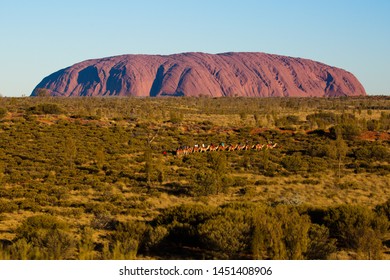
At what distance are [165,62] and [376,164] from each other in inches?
6810

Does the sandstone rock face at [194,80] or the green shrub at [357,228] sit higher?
the sandstone rock face at [194,80]

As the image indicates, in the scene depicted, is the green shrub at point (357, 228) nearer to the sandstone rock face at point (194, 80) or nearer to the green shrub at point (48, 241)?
the green shrub at point (48, 241)

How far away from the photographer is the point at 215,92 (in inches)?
7047

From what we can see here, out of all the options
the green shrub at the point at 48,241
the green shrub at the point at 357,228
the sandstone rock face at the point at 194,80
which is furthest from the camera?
the sandstone rock face at the point at 194,80

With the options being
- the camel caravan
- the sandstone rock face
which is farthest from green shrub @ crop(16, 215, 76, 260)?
the sandstone rock face

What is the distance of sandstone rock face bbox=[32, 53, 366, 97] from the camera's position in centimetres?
17900

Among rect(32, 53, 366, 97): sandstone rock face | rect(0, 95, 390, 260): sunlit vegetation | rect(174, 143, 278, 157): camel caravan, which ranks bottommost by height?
rect(0, 95, 390, 260): sunlit vegetation

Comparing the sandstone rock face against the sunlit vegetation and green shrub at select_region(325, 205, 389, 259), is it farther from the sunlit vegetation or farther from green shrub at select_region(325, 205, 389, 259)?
green shrub at select_region(325, 205, 389, 259)

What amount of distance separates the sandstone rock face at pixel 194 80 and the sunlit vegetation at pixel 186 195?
13420 cm

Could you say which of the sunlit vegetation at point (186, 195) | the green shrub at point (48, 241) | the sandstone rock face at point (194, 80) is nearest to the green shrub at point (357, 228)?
the sunlit vegetation at point (186, 195)

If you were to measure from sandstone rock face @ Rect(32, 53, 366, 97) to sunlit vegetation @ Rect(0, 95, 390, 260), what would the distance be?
13420 cm

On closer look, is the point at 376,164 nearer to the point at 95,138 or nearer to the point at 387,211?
the point at 387,211

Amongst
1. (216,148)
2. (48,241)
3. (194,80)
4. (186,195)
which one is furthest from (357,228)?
(194,80)

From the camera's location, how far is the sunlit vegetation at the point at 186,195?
35.7 feet
